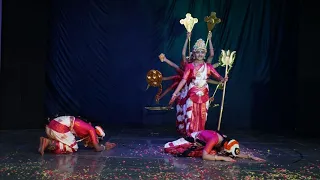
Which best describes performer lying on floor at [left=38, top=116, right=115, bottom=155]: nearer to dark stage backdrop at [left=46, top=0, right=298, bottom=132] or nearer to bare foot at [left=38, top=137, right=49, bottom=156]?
bare foot at [left=38, top=137, right=49, bottom=156]

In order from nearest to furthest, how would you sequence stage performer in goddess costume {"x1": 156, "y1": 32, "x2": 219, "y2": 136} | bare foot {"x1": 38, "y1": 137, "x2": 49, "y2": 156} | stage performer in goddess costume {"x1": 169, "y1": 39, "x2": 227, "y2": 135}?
bare foot {"x1": 38, "y1": 137, "x2": 49, "y2": 156}
stage performer in goddess costume {"x1": 169, "y1": 39, "x2": 227, "y2": 135}
stage performer in goddess costume {"x1": 156, "y1": 32, "x2": 219, "y2": 136}

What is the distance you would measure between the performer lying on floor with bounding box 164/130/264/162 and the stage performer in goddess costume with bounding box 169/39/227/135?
96 cm

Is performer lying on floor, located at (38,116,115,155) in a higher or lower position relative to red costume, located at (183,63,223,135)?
lower

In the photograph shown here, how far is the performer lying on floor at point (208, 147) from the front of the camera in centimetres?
387

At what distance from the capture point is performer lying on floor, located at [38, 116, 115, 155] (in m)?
4.09

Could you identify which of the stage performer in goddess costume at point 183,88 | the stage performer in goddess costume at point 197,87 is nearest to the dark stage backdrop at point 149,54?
→ the stage performer in goddess costume at point 183,88

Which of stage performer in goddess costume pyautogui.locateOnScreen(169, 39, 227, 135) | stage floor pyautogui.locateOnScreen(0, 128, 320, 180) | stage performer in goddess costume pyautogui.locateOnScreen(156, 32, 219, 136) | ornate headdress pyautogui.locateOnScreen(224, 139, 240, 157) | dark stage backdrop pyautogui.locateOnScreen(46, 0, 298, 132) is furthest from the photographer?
dark stage backdrop pyautogui.locateOnScreen(46, 0, 298, 132)

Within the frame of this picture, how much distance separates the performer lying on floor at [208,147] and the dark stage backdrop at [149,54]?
2.70m

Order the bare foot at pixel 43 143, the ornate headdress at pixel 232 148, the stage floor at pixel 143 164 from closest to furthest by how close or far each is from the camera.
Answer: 1. the stage floor at pixel 143 164
2. the ornate headdress at pixel 232 148
3. the bare foot at pixel 43 143

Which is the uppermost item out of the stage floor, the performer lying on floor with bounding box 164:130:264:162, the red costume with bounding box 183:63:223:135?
the red costume with bounding box 183:63:223:135

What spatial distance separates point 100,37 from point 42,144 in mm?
3242

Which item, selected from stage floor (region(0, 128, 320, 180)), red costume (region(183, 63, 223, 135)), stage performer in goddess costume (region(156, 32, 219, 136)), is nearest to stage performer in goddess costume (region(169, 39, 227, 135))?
red costume (region(183, 63, 223, 135))

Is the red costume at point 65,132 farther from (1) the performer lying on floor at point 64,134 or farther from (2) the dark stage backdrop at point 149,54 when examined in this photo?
(2) the dark stage backdrop at point 149,54

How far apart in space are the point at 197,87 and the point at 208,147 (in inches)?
56.3
